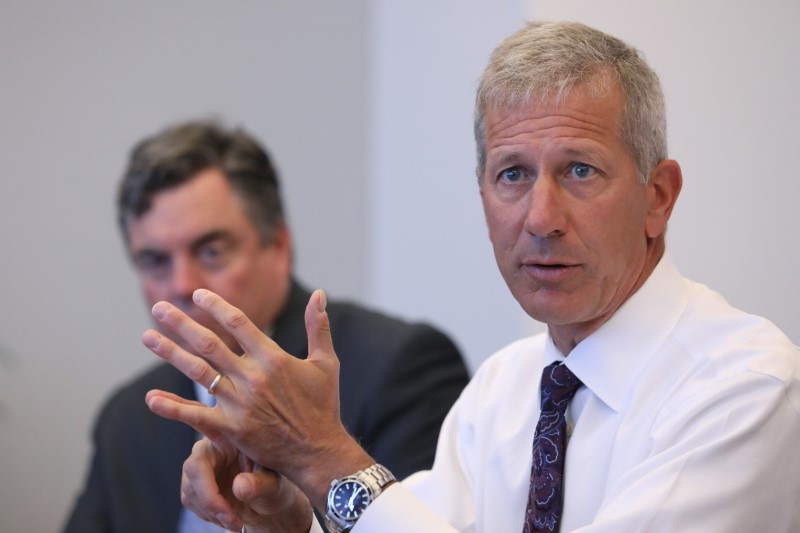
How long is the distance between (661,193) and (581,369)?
0.85 ft

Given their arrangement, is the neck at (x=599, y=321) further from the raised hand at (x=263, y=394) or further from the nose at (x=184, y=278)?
the nose at (x=184, y=278)

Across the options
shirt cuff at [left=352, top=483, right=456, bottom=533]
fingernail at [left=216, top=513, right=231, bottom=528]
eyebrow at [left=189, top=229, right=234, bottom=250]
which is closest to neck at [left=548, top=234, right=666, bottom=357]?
shirt cuff at [left=352, top=483, right=456, bottom=533]

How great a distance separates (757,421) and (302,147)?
2588 millimetres

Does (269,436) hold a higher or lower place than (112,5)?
lower

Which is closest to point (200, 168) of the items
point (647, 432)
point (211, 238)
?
point (211, 238)

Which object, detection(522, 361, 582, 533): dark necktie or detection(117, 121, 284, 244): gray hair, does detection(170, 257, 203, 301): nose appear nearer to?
detection(117, 121, 284, 244): gray hair

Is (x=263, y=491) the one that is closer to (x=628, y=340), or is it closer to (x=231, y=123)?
(x=628, y=340)

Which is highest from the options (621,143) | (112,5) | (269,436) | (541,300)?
(112,5)

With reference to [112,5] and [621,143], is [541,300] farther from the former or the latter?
[112,5]

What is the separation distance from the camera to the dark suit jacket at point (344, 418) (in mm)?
1989

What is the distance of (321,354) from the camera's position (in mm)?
1227

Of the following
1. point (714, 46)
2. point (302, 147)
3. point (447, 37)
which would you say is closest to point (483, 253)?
point (447, 37)

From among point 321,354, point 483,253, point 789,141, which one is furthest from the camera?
point 483,253

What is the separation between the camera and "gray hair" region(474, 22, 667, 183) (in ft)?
4.15
